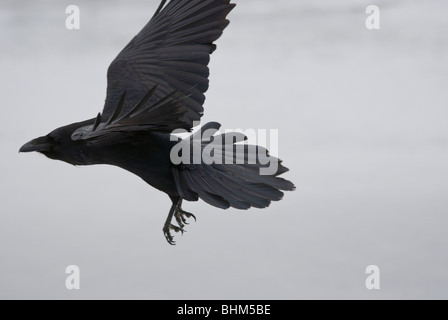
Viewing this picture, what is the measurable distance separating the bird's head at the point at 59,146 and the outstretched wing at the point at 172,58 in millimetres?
119

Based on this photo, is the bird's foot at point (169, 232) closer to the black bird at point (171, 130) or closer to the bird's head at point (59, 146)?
the black bird at point (171, 130)

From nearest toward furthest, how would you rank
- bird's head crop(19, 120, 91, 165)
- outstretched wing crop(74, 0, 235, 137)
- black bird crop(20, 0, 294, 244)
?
1. black bird crop(20, 0, 294, 244)
2. bird's head crop(19, 120, 91, 165)
3. outstretched wing crop(74, 0, 235, 137)

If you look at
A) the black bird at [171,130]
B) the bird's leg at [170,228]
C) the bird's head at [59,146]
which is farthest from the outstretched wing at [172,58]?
the bird's leg at [170,228]

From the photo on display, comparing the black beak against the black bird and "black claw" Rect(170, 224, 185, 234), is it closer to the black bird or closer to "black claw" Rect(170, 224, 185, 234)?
the black bird

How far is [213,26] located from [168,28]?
7.3 inches


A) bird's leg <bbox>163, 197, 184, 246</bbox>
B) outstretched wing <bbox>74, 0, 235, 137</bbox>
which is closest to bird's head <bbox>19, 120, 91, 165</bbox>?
outstretched wing <bbox>74, 0, 235, 137</bbox>

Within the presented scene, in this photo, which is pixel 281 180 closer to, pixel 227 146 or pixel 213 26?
pixel 227 146

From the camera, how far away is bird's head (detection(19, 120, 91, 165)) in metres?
2.18

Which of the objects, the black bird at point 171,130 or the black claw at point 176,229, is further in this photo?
the black claw at point 176,229

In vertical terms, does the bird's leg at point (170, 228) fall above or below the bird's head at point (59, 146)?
below

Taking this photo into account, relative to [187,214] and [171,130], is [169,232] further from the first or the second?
[171,130]

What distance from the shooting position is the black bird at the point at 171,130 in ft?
6.64

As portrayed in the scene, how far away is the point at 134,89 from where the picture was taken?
241cm

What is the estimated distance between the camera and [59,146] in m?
2.21
